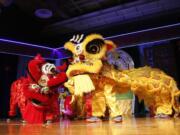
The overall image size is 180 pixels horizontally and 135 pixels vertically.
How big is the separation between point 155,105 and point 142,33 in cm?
139

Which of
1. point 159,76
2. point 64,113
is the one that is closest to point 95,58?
point 159,76

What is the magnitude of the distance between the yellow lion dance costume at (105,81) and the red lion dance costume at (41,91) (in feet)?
0.53

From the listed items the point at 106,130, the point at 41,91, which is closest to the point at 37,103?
the point at 41,91

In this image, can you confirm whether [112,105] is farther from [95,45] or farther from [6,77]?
[6,77]

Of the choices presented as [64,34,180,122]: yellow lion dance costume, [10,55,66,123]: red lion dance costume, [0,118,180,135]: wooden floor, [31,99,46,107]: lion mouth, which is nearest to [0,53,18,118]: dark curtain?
[10,55,66,123]: red lion dance costume

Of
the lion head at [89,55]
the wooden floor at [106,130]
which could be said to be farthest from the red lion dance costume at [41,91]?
the wooden floor at [106,130]

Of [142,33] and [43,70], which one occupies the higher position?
[142,33]

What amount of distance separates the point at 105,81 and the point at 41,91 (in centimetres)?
52

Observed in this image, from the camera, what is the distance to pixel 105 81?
1.92 meters

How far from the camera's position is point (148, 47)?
3.41m

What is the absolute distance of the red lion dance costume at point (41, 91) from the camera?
81.5 inches

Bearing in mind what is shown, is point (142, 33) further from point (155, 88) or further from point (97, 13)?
point (155, 88)

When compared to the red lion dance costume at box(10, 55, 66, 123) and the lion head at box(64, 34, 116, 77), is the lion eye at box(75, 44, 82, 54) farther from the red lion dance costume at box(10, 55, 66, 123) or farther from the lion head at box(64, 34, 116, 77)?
the red lion dance costume at box(10, 55, 66, 123)

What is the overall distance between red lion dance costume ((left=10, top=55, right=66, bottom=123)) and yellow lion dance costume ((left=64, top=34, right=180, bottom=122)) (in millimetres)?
162
